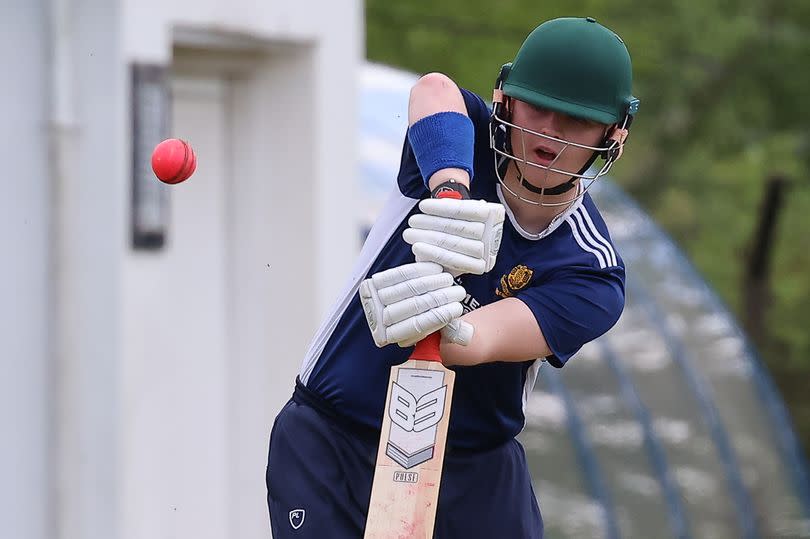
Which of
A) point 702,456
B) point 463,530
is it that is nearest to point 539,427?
point 702,456

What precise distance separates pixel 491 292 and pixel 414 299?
1.73 ft

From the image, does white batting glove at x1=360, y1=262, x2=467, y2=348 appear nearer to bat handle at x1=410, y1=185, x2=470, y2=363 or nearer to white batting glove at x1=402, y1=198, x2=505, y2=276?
white batting glove at x1=402, y1=198, x2=505, y2=276

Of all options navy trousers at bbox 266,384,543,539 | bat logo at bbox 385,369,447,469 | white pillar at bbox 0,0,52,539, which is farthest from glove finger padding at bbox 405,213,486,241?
white pillar at bbox 0,0,52,539

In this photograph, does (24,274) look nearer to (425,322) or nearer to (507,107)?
(507,107)

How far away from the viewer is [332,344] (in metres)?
3.58

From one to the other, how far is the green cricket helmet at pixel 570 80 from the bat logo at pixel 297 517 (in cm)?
90

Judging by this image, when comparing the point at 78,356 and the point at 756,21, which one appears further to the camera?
the point at 756,21

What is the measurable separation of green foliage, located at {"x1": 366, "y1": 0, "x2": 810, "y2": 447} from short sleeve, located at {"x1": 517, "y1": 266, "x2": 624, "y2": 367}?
7.92m

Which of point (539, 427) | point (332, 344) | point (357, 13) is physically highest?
point (357, 13)

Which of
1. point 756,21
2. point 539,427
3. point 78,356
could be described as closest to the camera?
point 78,356

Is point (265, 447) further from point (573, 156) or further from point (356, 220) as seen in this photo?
point (573, 156)

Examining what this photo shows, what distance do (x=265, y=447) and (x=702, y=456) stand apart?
188 inches

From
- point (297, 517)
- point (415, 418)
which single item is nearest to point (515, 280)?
point (415, 418)

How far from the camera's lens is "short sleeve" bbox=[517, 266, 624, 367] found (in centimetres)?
333
